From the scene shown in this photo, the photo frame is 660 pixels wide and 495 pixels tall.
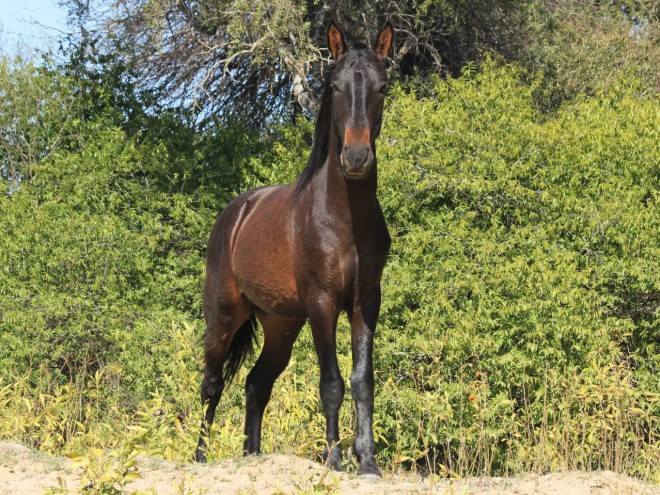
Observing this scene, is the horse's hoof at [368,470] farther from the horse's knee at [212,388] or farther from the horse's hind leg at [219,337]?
the horse's knee at [212,388]

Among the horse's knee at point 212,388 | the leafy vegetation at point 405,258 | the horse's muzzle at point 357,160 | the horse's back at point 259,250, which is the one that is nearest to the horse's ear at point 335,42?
the horse's muzzle at point 357,160

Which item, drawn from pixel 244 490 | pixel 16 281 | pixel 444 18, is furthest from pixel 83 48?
pixel 244 490

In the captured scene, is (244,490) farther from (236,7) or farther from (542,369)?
(236,7)

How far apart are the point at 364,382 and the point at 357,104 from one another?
61.8 inches

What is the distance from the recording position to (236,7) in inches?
614

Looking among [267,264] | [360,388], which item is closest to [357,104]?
[267,264]

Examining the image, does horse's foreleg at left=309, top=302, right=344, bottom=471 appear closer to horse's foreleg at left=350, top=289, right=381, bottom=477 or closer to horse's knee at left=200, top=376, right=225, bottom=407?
horse's foreleg at left=350, top=289, right=381, bottom=477

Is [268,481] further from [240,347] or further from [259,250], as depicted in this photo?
[240,347]

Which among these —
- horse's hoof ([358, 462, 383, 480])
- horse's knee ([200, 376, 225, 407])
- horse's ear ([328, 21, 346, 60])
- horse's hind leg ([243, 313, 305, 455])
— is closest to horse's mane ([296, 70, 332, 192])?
horse's ear ([328, 21, 346, 60])

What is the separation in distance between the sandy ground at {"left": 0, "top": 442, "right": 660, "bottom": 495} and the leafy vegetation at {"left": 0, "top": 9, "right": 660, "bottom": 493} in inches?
68.6

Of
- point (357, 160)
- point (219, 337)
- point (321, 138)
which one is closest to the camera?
point (357, 160)

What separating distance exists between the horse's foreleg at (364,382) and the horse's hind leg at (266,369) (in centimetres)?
139

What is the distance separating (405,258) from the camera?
39.6 feet

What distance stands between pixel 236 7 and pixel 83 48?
9.43 ft
